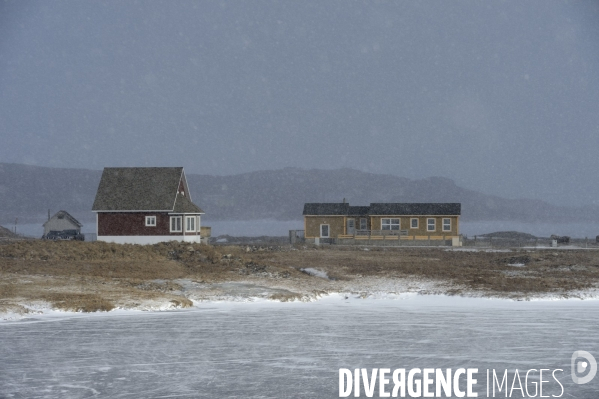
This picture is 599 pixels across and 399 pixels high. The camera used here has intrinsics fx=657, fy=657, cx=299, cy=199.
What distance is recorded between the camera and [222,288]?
26.0m

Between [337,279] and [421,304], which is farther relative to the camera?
[337,279]

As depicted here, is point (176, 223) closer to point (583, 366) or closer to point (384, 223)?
point (384, 223)

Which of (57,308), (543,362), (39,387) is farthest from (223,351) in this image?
(57,308)

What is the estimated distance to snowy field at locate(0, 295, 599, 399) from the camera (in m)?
11.6

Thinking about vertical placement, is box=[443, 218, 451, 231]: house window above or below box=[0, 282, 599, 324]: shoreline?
above

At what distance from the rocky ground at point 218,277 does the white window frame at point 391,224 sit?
2587 centimetres

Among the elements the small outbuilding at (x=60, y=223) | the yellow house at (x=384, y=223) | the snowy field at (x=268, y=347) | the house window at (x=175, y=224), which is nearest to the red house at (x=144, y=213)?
the house window at (x=175, y=224)

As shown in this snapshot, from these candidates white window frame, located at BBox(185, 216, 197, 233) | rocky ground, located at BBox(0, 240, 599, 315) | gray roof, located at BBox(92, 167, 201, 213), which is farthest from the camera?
white window frame, located at BBox(185, 216, 197, 233)

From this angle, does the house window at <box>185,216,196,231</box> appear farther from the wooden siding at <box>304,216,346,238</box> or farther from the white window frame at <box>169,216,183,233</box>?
the wooden siding at <box>304,216,346,238</box>

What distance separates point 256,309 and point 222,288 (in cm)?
485

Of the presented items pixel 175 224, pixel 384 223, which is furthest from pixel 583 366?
pixel 384 223

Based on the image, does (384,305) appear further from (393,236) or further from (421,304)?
(393,236)

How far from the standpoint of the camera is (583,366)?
12922 millimetres

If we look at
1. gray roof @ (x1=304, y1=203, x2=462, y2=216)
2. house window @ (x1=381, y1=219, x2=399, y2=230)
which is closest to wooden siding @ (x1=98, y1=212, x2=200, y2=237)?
gray roof @ (x1=304, y1=203, x2=462, y2=216)
